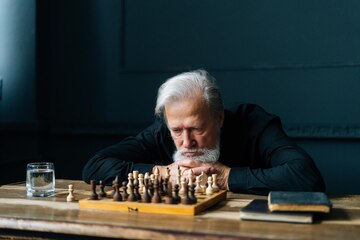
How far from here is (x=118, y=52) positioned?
3.84 metres

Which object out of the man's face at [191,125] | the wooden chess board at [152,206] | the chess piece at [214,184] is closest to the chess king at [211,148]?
the man's face at [191,125]

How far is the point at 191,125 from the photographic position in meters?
2.39

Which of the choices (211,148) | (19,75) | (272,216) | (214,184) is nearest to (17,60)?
(19,75)

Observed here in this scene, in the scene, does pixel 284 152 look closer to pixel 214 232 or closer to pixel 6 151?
pixel 214 232

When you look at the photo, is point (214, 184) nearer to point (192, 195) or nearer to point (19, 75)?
point (192, 195)

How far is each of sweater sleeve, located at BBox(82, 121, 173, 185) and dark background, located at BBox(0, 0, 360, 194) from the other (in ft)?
3.11

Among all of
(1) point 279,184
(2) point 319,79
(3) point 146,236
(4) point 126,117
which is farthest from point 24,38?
(3) point 146,236

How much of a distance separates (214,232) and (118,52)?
8.53ft

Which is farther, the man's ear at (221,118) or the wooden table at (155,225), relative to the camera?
the man's ear at (221,118)

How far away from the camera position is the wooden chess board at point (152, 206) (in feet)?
5.41

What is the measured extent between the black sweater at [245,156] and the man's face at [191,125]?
184 millimetres

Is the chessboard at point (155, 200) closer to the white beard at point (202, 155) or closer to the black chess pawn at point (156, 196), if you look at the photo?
the black chess pawn at point (156, 196)

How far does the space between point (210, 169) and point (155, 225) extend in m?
0.75

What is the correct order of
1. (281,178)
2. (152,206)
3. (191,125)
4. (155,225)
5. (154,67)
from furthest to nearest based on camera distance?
1. (154,67)
2. (191,125)
3. (281,178)
4. (152,206)
5. (155,225)
